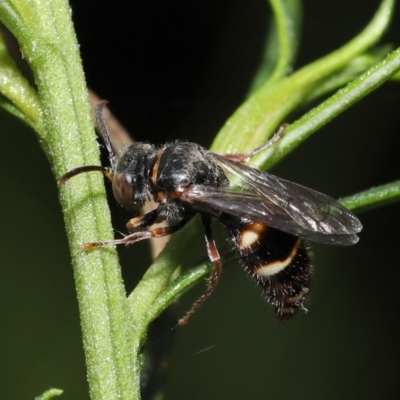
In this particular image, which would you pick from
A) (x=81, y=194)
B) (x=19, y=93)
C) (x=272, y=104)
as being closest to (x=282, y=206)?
(x=272, y=104)

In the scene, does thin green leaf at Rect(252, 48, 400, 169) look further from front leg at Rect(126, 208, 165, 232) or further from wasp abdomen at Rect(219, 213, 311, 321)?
front leg at Rect(126, 208, 165, 232)

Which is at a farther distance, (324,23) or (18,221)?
(324,23)

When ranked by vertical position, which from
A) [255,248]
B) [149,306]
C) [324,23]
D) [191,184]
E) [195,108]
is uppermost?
[324,23]

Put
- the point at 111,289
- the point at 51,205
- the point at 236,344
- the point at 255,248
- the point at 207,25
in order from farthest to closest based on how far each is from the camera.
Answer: the point at 207,25 < the point at 236,344 < the point at 51,205 < the point at 255,248 < the point at 111,289

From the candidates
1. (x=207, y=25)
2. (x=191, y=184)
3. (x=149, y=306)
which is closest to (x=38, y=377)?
(x=191, y=184)

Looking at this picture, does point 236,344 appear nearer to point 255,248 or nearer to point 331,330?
point 331,330

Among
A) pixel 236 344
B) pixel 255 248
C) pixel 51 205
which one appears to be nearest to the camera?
pixel 255 248

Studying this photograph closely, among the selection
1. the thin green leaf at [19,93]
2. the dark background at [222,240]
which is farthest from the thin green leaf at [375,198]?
the dark background at [222,240]

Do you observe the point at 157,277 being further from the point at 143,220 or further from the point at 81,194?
the point at 143,220

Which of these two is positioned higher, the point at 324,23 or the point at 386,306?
the point at 324,23
